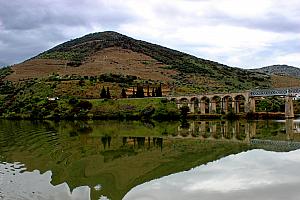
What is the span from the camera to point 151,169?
28.6 m

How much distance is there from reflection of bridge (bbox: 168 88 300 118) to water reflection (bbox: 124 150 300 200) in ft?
175

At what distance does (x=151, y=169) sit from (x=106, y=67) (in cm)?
13111

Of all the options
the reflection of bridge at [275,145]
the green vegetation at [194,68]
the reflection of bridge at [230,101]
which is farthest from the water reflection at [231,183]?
the green vegetation at [194,68]

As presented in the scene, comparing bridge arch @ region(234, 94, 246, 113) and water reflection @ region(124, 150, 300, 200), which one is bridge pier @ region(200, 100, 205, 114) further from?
water reflection @ region(124, 150, 300, 200)

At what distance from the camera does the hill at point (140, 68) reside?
14550 cm

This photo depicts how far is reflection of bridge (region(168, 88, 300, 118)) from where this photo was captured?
3191 inches

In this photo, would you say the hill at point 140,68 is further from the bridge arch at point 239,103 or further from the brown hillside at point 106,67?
the bridge arch at point 239,103

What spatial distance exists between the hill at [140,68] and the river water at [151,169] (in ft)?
265

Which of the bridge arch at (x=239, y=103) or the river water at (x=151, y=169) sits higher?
the bridge arch at (x=239, y=103)

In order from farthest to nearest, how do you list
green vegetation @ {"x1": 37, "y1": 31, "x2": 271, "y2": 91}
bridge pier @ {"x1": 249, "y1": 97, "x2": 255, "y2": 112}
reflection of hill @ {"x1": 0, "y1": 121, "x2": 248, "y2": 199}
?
green vegetation @ {"x1": 37, "y1": 31, "x2": 271, "y2": 91} < bridge pier @ {"x1": 249, "y1": 97, "x2": 255, "y2": 112} < reflection of hill @ {"x1": 0, "y1": 121, "x2": 248, "y2": 199}

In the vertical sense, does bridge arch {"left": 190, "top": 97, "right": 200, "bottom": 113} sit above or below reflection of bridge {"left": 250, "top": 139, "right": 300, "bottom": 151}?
above

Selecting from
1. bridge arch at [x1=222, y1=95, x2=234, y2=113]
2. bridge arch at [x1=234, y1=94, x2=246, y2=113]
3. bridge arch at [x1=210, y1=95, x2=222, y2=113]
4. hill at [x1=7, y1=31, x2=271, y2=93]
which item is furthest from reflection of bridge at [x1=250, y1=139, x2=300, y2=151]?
hill at [x1=7, y1=31, x2=271, y2=93]

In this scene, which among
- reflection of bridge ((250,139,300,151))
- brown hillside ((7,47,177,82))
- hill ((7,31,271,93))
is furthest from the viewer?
brown hillside ((7,47,177,82))

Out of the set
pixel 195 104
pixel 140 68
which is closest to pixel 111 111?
pixel 195 104
